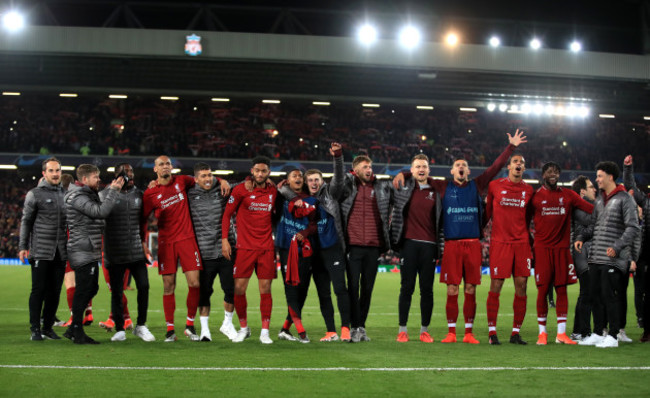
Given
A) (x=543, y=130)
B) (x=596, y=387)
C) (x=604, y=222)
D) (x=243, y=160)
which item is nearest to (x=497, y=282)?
(x=604, y=222)

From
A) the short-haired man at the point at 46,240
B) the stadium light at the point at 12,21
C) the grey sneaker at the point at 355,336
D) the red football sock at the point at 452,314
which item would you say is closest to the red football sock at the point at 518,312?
the red football sock at the point at 452,314

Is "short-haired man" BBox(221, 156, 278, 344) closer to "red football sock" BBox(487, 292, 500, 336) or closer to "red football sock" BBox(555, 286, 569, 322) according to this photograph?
"red football sock" BBox(487, 292, 500, 336)

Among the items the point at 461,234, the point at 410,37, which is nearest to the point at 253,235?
the point at 461,234

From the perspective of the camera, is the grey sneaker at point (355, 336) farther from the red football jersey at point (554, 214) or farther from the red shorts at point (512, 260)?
the red football jersey at point (554, 214)

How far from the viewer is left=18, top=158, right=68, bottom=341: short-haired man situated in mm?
9625

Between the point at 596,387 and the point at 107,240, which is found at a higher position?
the point at 107,240

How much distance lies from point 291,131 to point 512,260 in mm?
33745

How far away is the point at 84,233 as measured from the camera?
922 centimetres

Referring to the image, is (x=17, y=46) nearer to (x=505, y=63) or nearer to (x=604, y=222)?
(x=505, y=63)

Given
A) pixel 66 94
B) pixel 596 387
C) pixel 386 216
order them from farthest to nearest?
pixel 66 94, pixel 386 216, pixel 596 387

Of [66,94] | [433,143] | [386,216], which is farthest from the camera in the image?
[433,143]

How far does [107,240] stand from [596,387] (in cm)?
635

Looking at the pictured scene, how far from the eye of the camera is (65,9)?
37.3 meters

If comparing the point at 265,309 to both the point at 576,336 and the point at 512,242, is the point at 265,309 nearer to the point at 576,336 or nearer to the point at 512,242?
the point at 512,242
